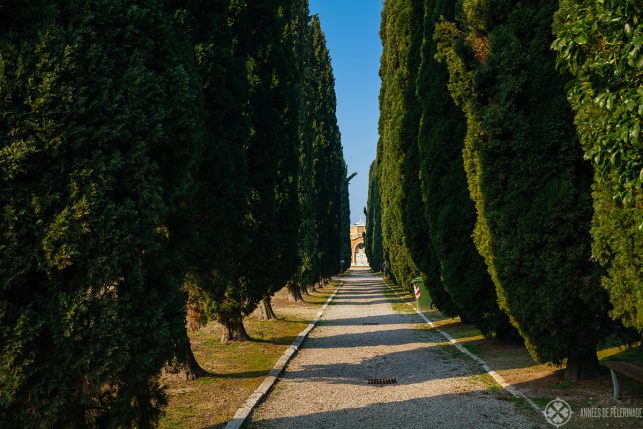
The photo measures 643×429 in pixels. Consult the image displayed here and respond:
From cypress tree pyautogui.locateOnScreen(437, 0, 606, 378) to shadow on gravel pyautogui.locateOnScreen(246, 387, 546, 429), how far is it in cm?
128

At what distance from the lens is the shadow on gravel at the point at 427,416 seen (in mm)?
6012

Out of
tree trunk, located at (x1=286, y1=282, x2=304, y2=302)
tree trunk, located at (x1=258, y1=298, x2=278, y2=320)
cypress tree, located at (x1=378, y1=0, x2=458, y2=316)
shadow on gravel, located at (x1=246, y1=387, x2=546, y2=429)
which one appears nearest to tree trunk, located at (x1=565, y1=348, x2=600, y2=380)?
shadow on gravel, located at (x1=246, y1=387, x2=546, y2=429)

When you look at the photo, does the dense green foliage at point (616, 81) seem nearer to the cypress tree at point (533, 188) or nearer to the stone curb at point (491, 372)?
the cypress tree at point (533, 188)

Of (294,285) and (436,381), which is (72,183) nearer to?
(436,381)

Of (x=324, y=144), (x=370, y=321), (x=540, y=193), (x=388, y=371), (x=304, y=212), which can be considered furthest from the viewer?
(x=324, y=144)

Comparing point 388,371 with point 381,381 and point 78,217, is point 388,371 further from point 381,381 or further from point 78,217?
point 78,217

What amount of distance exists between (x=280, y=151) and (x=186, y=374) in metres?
6.64

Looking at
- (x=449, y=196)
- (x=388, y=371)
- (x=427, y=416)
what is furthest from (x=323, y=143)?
(x=427, y=416)

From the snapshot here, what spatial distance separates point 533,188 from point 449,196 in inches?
180

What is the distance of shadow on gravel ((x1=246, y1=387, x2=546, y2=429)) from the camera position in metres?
6.01

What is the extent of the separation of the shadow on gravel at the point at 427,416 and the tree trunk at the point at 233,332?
587 centimetres

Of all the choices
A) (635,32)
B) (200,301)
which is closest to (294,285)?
(200,301)

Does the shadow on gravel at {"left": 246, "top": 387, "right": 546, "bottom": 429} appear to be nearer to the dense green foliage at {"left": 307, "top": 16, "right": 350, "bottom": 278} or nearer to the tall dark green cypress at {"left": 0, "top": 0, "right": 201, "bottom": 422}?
the tall dark green cypress at {"left": 0, "top": 0, "right": 201, "bottom": 422}

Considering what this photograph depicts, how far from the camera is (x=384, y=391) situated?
25.7 feet
